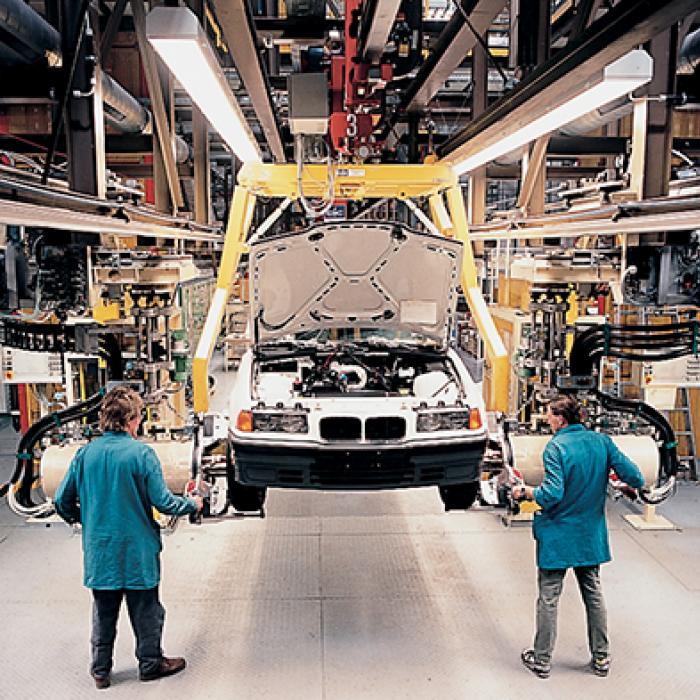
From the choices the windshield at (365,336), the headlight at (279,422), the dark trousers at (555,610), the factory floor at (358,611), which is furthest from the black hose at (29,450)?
the dark trousers at (555,610)

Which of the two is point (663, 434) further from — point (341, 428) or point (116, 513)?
point (116, 513)

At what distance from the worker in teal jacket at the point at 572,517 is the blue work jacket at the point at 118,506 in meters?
2.13

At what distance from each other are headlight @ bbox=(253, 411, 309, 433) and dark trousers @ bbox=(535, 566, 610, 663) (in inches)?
66.7

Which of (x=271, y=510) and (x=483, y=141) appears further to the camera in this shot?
(x=271, y=510)

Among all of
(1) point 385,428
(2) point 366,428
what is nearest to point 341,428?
(2) point 366,428

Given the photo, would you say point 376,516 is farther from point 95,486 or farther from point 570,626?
point 95,486

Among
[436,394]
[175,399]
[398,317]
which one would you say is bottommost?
[175,399]

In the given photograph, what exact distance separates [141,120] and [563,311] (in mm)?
5623

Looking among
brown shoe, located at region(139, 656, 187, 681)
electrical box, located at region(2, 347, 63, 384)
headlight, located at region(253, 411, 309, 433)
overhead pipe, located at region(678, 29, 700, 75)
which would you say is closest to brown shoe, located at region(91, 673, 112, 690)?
brown shoe, located at region(139, 656, 187, 681)

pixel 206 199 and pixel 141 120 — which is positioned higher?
pixel 141 120

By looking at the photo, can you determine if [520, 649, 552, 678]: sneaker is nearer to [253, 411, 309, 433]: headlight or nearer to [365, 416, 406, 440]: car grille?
[365, 416, 406, 440]: car grille

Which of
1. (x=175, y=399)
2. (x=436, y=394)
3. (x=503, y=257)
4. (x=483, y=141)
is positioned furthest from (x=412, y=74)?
(x=175, y=399)

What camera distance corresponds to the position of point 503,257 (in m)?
8.84

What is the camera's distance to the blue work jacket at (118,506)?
386cm
